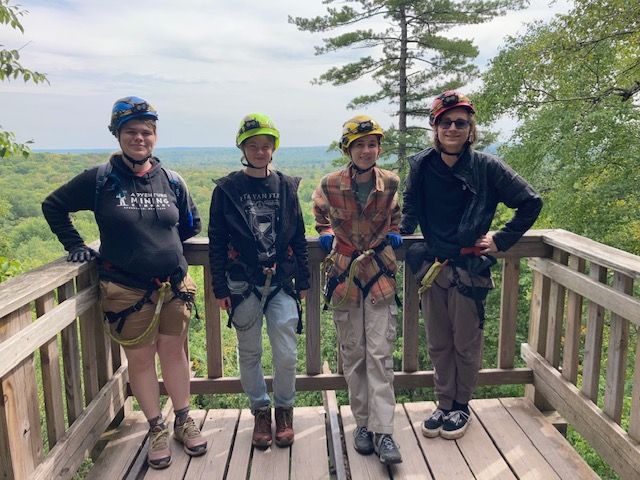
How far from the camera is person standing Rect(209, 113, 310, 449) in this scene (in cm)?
259

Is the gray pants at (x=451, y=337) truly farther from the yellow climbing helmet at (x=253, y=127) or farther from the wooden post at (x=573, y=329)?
the yellow climbing helmet at (x=253, y=127)

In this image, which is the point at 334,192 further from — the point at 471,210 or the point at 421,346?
the point at 421,346

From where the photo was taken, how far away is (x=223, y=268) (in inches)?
103

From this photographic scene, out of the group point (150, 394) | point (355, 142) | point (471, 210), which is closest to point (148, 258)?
point (150, 394)

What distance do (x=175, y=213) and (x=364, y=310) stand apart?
1114 mm

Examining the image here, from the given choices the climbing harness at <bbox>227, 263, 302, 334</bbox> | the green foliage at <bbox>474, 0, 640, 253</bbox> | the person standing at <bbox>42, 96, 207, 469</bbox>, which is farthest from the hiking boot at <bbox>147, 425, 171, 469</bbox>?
the green foliage at <bbox>474, 0, 640, 253</bbox>

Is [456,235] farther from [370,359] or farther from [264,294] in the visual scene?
[264,294]

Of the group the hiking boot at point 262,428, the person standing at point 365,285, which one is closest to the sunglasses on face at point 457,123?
the person standing at point 365,285

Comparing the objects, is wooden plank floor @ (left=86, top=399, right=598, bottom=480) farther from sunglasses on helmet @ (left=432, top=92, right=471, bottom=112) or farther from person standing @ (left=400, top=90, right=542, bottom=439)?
sunglasses on helmet @ (left=432, top=92, right=471, bottom=112)

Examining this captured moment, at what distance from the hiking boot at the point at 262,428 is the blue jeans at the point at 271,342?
38mm

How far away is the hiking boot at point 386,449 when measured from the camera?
8.15 ft

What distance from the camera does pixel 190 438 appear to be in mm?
2693

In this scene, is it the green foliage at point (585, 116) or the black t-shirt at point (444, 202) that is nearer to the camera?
the black t-shirt at point (444, 202)

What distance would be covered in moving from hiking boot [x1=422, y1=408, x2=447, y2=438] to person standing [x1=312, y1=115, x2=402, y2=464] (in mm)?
323
